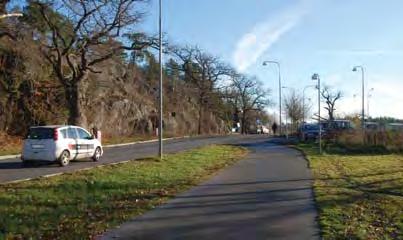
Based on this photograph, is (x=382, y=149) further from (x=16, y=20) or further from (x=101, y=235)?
(x=101, y=235)

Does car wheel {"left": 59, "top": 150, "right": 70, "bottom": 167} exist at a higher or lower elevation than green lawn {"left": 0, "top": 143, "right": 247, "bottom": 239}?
higher

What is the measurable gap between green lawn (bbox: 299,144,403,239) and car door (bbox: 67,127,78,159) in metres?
9.11

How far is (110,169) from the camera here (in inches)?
798

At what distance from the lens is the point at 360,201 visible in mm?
13844

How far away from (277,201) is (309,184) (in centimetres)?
411

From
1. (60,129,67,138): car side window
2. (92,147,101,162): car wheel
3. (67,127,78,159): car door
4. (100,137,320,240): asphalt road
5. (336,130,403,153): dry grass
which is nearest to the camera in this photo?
(100,137,320,240): asphalt road

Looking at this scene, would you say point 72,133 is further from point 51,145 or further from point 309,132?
point 309,132

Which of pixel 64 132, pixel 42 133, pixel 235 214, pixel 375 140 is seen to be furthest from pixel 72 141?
pixel 375 140

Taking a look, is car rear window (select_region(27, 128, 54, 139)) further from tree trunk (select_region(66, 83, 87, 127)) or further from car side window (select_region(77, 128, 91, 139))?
tree trunk (select_region(66, 83, 87, 127))

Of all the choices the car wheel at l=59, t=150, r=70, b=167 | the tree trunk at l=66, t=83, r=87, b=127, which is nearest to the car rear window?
the car wheel at l=59, t=150, r=70, b=167

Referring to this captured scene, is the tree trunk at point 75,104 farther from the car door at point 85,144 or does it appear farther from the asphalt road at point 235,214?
the asphalt road at point 235,214

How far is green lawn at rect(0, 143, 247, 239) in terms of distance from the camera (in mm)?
9867

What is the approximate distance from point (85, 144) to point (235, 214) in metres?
14.8

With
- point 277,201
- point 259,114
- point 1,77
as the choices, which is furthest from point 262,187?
point 259,114
